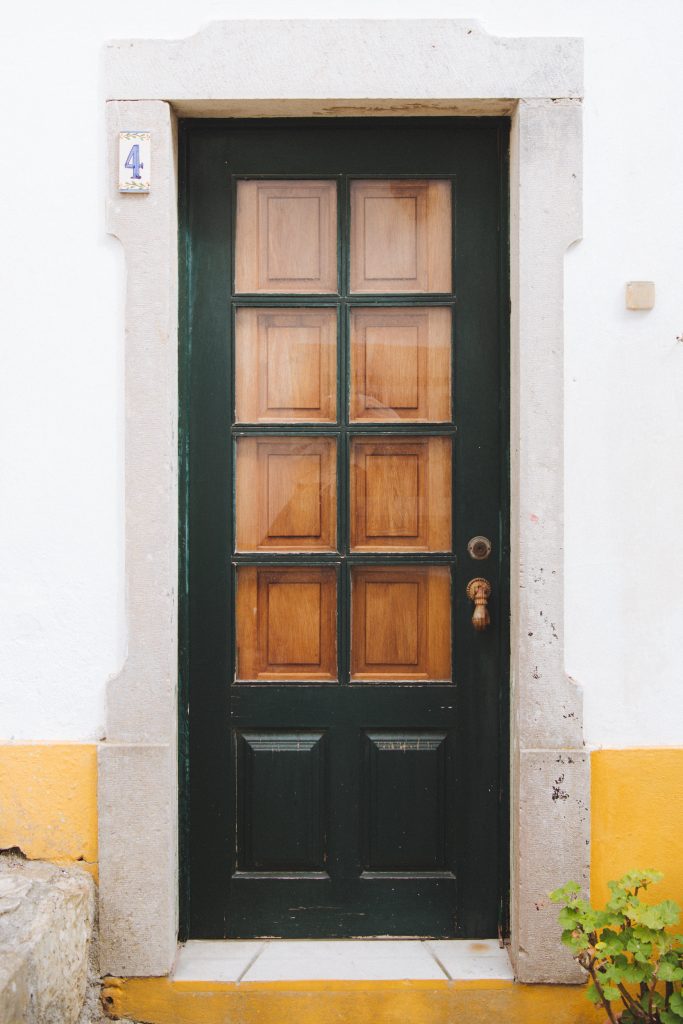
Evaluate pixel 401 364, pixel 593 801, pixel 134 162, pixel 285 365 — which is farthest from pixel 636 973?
pixel 134 162

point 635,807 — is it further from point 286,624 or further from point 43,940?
point 43,940

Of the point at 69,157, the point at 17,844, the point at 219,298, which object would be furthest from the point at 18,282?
the point at 17,844

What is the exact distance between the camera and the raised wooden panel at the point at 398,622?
287 cm

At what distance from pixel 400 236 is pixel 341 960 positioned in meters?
2.32

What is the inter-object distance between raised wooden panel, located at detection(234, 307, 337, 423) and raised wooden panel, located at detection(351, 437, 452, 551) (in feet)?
0.63

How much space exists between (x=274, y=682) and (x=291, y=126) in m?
1.80

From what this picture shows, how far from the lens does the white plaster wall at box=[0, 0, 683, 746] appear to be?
2.66m

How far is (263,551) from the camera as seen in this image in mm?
2865

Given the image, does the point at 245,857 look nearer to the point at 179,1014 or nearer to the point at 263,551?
the point at 179,1014

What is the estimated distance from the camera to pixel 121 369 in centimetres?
269

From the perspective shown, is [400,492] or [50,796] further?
[400,492]

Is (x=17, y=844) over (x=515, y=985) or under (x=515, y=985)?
over

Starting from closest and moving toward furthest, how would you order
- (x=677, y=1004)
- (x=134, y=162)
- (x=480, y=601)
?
(x=677, y=1004) → (x=134, y=162) → (x=480, y=601)

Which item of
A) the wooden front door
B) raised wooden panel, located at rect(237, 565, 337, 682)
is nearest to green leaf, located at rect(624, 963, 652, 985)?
the wooden front door
